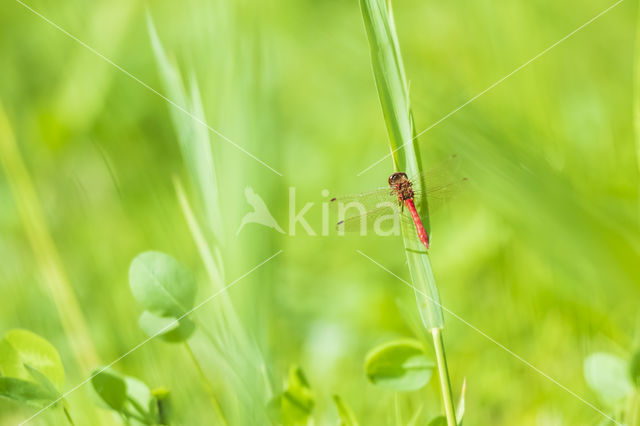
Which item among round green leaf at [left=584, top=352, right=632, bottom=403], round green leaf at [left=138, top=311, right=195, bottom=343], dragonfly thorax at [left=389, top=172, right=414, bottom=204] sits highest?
dragonfly thorax at [left=389, top=172, right=414, bottom=204]

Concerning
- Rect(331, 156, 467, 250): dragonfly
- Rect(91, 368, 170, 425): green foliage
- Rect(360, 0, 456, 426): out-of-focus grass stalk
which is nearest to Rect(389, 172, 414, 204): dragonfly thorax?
Rect(331, 156, 467, 250): dragonfly

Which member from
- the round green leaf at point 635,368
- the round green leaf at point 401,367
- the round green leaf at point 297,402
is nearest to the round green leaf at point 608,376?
the round green leaf at point 635,368

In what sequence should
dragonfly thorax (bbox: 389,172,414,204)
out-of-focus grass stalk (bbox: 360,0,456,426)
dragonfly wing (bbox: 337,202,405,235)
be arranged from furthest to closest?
dragonfly wing (bbox: 337,202,405,235), dragonfly thorax (bbox: 389,172,414,204), out-of-focus grass stalk (bbox: 360,0,456,426)

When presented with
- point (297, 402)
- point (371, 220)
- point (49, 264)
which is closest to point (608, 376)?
point (297, 402)

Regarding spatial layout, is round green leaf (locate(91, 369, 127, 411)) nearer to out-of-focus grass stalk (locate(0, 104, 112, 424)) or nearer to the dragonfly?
out-of-focus grass stalk (locate(0, 104, 112, 424))

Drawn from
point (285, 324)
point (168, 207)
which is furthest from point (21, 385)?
point (285, 324)

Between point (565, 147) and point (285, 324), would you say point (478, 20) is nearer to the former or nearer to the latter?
point (565, 147)

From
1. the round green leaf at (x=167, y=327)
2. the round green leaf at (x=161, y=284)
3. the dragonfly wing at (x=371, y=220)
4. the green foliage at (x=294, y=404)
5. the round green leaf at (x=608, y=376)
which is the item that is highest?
the dragonfly wing at (x=371, y=220)

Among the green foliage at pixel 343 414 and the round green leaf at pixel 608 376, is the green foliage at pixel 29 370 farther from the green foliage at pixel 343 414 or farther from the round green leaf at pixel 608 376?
the round green leaf at pixel 608 376
